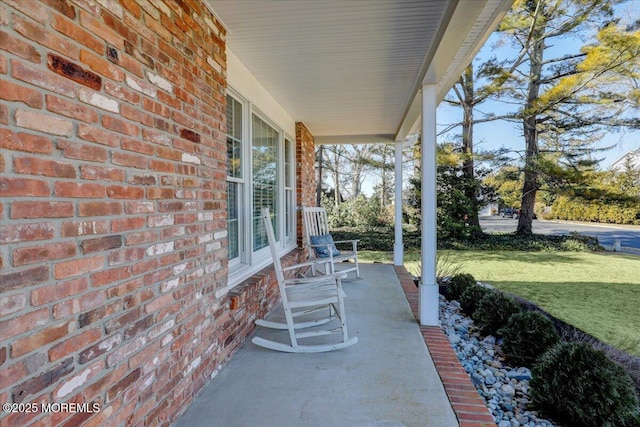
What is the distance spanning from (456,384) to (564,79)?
34.6 ft

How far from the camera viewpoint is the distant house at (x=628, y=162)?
34.6 feet

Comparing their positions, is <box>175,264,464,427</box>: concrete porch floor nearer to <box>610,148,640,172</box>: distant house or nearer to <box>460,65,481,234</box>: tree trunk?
<box>460,65,481,234</box>: tree trunk

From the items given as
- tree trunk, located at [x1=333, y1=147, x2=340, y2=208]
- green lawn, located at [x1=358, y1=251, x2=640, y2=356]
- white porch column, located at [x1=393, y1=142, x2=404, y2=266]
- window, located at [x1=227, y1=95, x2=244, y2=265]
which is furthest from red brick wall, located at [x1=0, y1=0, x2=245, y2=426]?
tree trunk, located at [x1=333, y1=147, x2=340, y2=208]

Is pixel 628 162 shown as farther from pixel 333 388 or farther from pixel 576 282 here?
pixel 333 388

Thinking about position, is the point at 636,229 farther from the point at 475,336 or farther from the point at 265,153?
the point at 265,153

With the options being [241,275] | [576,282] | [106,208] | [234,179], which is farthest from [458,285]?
[106,208]

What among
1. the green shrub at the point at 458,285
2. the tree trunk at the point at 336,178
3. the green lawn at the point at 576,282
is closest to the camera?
the green lawn at the point at 576,282

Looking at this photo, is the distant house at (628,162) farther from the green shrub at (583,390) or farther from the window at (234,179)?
the window at (234,179)

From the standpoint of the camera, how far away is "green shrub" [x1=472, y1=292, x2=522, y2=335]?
348 cm

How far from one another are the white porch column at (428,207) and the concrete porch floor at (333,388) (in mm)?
315

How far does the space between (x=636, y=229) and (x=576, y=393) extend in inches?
743

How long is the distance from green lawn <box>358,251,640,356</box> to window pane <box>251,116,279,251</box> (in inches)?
153

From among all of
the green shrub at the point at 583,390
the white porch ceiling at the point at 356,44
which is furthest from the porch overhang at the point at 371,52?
the green shrub at the point at 583,390

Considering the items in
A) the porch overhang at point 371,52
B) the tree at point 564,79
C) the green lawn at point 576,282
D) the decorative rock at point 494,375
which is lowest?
the green lawn at point 576,282
